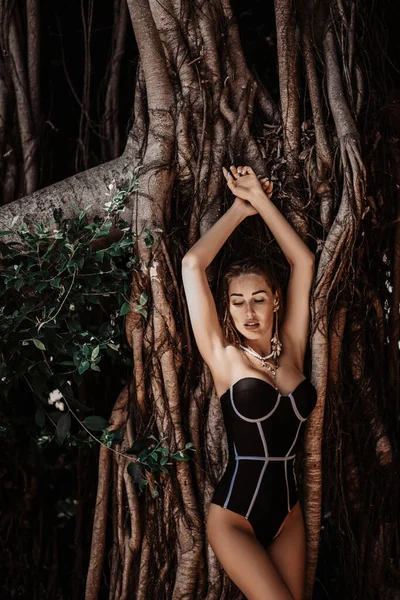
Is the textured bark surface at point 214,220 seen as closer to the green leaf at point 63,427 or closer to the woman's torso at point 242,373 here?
the woman's torso at point 242,373

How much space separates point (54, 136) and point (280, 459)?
74.4 inches

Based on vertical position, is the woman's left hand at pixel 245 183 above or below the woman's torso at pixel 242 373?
above

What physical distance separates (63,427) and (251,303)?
0.78 metres

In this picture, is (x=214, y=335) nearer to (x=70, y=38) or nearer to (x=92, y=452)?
(x=92, y=452)

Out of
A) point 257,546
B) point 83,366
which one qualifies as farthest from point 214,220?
point 257,546

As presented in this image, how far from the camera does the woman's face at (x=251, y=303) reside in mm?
2158

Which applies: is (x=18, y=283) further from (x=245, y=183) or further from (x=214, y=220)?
(x=245, y=183)

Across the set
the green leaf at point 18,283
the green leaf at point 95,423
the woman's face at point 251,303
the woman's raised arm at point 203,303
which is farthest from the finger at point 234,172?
the green leaf at point 95,423

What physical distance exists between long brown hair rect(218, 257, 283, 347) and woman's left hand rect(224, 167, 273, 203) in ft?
0.72

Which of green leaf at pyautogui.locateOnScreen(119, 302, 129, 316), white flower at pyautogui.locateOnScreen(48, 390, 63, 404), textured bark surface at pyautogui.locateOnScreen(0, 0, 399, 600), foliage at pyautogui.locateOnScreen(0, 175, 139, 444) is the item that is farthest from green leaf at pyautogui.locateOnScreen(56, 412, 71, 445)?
white flower at pyautogui.locateOnScreen(48, 390, 63, 404)

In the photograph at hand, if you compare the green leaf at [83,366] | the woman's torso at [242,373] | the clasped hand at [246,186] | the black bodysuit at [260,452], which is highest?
the clasped hand at [246,186]

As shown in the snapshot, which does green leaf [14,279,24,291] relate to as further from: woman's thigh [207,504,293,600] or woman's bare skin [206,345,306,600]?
woman's thigh [207,504,293,600]

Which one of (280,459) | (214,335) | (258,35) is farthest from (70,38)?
(280,459)

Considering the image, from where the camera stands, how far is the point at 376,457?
2.52 meters
